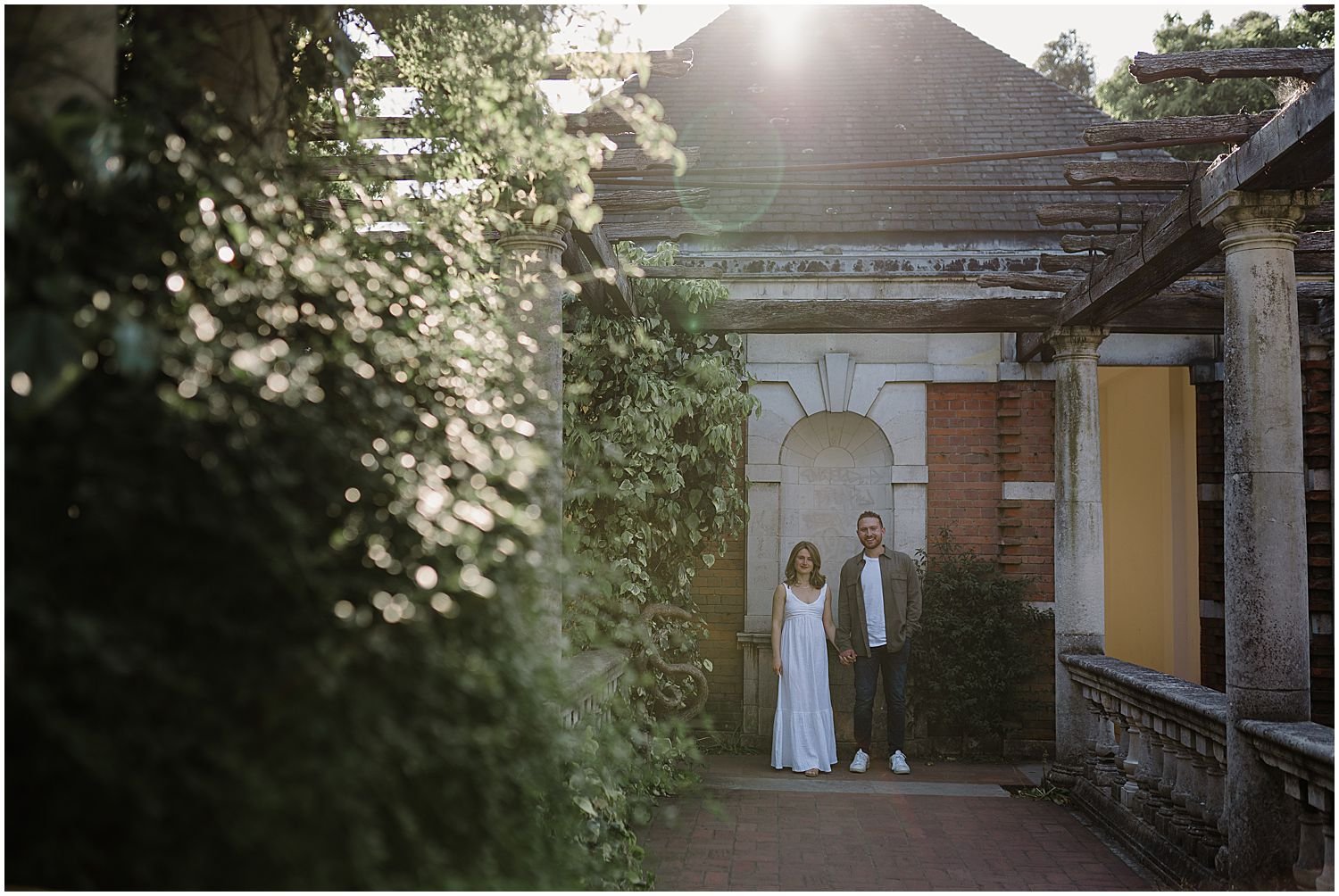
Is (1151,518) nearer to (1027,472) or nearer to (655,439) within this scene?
(1027,472)

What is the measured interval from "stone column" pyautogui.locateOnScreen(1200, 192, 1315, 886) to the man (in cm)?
367

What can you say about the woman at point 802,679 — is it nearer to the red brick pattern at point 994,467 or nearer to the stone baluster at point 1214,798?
the red brick pattern at point 994,467

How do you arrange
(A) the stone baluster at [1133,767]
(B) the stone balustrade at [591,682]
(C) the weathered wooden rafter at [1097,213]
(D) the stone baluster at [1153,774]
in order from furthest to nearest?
(A) the stone baluster at [1133,767] < (C) the weathered wooden rafter at [1097,213] < (D) the stone baluster at [1153,774] < (B) the stone balustrade at [591,682]

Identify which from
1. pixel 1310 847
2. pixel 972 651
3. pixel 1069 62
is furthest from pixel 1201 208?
pixel 1069 62

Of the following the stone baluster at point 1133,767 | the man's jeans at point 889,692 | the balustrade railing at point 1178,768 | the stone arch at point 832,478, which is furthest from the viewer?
the stone arch at point 832,478

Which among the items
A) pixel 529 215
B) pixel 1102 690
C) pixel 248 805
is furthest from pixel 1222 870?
pixel 248 805

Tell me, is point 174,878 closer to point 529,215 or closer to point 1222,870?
point 529,215

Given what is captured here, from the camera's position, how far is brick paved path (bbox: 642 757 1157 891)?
5363mm

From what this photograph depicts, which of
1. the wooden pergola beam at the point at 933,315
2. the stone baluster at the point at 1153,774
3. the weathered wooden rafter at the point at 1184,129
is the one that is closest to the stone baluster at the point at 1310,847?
the stone baluster at the point at 1153,774

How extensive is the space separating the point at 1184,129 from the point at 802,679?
4.81 metres

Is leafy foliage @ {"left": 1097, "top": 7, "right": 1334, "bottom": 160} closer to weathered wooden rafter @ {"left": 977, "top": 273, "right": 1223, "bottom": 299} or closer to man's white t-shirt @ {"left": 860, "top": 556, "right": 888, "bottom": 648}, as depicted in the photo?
weathered wooden rafter @ {"left": 977, "top": 273, "right": 1223, "bottom": 299}

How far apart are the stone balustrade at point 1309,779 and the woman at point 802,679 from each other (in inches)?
154

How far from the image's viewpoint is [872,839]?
6.10 metres

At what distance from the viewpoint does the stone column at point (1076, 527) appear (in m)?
7.63
